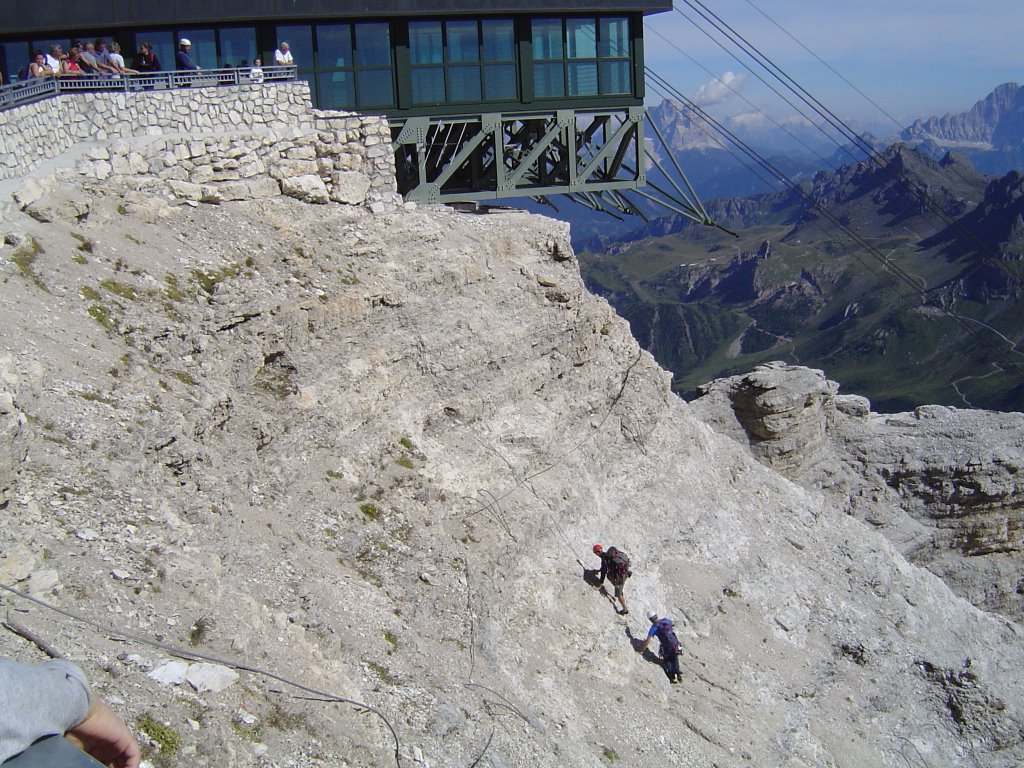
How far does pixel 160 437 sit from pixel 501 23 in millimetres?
16837

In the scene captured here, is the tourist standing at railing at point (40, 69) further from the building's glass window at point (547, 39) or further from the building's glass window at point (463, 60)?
the building's glass window at point (547, 39)

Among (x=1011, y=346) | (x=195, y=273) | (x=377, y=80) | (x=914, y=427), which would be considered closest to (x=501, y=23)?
(x=377, y=80)

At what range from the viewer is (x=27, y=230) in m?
19.6

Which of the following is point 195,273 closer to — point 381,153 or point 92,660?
point 381,153

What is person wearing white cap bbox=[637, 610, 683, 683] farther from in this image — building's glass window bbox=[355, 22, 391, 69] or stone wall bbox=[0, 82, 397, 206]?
building's glass window bbox=[355, 22, 391, 69]

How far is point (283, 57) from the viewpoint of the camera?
84.8ft

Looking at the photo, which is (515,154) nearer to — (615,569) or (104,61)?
(104,61)

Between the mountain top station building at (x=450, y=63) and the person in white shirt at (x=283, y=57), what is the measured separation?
1.03 ft

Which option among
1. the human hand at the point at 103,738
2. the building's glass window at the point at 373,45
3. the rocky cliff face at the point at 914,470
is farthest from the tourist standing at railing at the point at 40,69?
the rocky cliff face at the point at 914,470

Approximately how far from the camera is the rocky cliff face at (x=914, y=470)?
41.1 metres

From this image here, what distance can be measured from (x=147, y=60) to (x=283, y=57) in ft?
11.6

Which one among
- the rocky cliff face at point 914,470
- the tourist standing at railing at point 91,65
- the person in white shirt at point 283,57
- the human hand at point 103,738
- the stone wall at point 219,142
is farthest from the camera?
the rocky cliff face at point 914,470

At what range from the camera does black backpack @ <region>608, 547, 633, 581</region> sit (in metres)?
23.9

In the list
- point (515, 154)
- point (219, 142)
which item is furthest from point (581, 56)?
point (219, 142)
